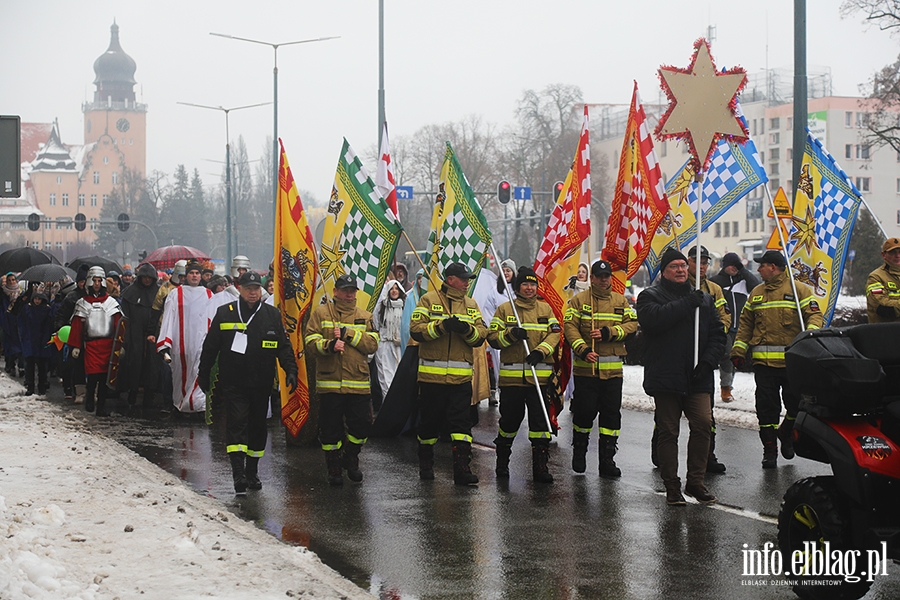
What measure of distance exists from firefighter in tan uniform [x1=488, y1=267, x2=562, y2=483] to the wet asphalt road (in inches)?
12.1

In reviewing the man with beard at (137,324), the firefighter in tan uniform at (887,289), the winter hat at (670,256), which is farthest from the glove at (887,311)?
the man with beard at (137,324)

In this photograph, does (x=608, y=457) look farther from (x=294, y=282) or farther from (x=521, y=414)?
(x=294, y=282)

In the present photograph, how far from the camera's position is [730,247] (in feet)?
335

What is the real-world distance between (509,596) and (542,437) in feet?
12.0

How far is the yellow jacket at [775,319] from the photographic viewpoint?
10586 millimetres

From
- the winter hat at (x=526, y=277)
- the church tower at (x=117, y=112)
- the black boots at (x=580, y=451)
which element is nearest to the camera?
the winter hat at (x=526, y=277)

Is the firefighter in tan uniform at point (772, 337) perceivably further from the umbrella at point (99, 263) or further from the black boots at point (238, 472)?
the umbrella at point (99, 263)

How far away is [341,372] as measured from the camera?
9852 millimetres

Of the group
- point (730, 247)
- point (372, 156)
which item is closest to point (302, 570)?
point (372, 156)

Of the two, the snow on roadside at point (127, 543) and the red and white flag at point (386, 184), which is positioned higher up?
the red and white flag at point (386, 184)

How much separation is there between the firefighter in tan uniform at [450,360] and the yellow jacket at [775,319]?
264cm

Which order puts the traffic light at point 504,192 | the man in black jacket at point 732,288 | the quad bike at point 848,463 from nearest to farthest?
the quad bike at point 848,463, the man in black jacket at point 732,288, the traffic light at point 504,192

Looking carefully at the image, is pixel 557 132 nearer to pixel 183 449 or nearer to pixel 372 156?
pixel 372 156

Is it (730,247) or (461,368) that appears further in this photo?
(730,247)
